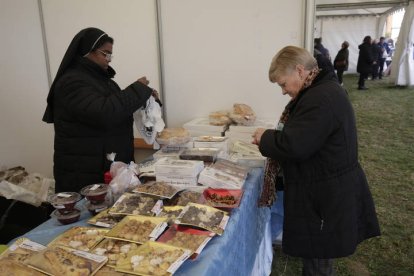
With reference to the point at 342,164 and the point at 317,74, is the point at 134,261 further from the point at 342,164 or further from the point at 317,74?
the point at 317,74

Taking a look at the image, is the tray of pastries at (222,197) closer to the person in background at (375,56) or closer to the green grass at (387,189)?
the green grass at (387,189)

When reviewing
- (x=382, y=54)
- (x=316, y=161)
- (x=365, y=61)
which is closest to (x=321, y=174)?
(x=316, y=161)

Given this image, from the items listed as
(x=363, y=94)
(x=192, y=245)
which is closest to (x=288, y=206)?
(x=192, y=245)

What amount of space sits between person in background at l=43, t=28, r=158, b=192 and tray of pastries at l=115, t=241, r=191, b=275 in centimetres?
78

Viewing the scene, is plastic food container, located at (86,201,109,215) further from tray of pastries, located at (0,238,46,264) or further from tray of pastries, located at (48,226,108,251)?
tray of pastries, located at (0,238,46,264)

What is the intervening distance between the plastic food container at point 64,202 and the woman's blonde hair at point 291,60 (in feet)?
3.11

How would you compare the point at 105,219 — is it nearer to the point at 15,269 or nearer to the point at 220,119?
the point at 15,269

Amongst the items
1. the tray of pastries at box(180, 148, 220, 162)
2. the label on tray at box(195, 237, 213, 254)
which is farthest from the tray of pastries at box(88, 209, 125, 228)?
the tray of pastries at box(180, 148, 220, 162)

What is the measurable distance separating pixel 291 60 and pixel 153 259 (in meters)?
0.92

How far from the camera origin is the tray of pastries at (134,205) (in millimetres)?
1199

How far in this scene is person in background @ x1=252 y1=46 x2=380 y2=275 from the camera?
1.24 m

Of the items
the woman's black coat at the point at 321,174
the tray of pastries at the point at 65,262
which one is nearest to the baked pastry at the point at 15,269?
the tray of pastries at the point at 65,262

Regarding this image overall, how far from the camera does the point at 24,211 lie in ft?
7.52

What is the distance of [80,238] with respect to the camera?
1.06 metres
